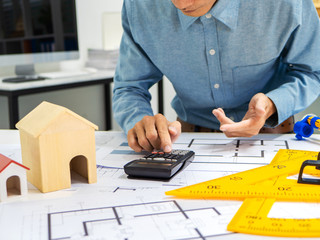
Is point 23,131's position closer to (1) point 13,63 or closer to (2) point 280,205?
(2) point 280,205

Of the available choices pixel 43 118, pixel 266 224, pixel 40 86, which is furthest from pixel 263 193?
pixel 40 86

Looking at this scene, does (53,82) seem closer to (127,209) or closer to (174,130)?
(174,130)

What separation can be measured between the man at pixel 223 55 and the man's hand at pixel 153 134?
0.10 m

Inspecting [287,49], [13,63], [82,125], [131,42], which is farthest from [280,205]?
[13,63]

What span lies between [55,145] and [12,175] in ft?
0.30

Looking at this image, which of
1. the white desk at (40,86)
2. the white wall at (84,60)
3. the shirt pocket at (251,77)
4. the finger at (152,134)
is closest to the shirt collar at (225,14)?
the shirt pocket at (251,77)

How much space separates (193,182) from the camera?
30.8 inches

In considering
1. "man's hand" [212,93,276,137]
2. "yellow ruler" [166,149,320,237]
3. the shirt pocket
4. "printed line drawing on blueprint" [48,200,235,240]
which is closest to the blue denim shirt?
the shirt pocket

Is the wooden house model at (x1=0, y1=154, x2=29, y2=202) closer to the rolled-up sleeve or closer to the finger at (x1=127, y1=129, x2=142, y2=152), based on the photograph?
the finger at (x1=127, y1=129, x2=142, y2=152)

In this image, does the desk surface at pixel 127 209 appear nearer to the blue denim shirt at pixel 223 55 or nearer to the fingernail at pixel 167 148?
the fingernail at pixel 167 148

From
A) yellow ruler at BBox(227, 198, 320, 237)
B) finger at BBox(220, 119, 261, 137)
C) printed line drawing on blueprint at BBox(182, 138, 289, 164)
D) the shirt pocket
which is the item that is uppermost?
the shirt pocket

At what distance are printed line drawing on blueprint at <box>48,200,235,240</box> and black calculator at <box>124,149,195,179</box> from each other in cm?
12

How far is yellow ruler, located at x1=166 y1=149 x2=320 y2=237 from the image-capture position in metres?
0.57

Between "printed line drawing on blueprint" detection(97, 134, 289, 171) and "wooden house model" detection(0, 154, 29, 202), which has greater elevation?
"wooden house model" detection(0, 154, 29, 202)
